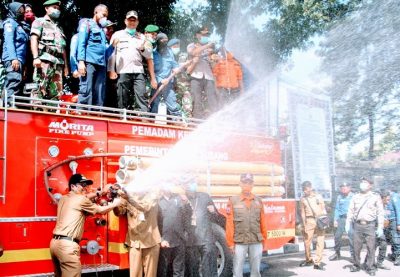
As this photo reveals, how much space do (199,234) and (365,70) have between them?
10844 millimetres

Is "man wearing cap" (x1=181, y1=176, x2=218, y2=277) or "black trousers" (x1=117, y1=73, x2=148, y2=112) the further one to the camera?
"black trousers" (x1=117, y1=73, x2=148, y2=112)

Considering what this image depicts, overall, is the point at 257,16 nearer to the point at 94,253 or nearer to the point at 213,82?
the point at 213,82

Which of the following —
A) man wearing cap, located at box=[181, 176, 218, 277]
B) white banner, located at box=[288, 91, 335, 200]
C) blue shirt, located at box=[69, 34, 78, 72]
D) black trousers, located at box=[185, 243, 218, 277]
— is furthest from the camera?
white banner, located at box=[288, 91, 335, 200]

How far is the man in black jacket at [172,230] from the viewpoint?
6520mm

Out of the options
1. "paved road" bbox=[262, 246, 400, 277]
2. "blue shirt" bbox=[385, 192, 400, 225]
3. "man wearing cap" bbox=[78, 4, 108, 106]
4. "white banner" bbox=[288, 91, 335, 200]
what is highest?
"man wearing cap" bbox=[78, 4, 108, 106]

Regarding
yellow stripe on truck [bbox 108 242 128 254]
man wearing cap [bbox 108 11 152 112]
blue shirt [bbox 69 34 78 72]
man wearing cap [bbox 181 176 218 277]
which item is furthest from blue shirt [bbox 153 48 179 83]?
yellow stripe on truck [bbox 108 242 128 254]

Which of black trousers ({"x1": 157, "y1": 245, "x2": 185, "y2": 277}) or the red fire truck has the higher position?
the red fire truck

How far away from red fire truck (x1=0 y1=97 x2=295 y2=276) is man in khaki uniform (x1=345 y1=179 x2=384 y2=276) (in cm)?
306

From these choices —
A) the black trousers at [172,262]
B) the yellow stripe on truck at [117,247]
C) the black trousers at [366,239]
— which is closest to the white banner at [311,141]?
the black trousers at [366,239]

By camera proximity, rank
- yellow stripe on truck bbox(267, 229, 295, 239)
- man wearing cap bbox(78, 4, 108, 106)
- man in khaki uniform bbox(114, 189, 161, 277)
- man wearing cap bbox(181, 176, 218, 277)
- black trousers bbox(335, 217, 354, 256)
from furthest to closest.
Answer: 1. black trousers bbox(335, 217, 354, 256)
2. yellow stripe on truck bbox(267, 229, 295, 239)
3. man wearing cap bbox(78, 4, 108, 106)
4. man wearing cap bbox(181, 176, 218, 277)
5. man in khaki uniform bbox(114, 189, 161, 277)

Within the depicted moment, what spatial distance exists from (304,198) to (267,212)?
1.87 m

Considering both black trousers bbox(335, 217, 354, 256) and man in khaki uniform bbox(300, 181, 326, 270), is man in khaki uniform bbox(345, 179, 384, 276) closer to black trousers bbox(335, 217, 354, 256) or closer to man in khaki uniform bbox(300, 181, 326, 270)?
man in khaki uniform bbox(300, 181, 326, 270)

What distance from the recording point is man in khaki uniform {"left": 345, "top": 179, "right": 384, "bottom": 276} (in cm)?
930

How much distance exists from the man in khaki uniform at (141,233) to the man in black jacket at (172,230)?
0.22m
